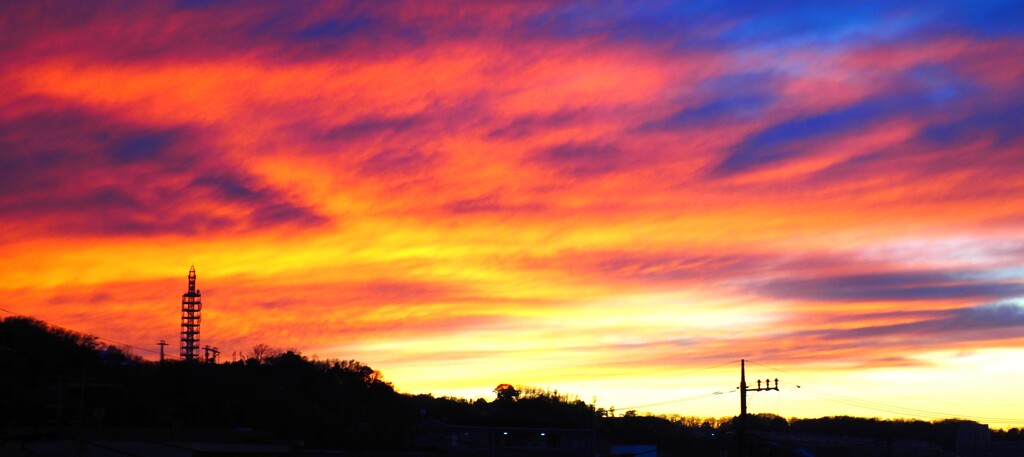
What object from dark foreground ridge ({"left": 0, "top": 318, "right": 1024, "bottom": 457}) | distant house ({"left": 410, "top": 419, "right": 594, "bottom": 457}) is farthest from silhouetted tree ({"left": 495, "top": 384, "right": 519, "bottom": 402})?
distant house ({"left": 410, "top": 419, "right": 594, "bottom": 457})

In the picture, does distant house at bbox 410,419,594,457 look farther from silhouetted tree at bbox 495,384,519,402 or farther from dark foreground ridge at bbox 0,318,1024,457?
silhouetted tree at bbox 495,384,519,402

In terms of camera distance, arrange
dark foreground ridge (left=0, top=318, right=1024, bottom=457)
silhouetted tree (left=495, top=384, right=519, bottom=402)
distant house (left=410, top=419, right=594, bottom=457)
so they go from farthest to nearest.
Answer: silhouetted tree (left=495, top=384, right=519, bottom=402) → distant house (left=410, top=419, right=594, bottom=457) → dark foreground ridge (left=0, top=318, right=1024, bottom=457)

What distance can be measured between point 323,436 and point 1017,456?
110 meters

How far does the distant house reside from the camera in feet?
318

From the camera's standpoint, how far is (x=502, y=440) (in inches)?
3880

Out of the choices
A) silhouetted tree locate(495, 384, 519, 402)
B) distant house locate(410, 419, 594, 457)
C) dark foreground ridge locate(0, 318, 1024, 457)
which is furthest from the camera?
silhouetted tree locate(495, 384, 519, 402)

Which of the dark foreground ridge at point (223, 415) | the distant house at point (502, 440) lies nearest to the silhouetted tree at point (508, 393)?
the dark foreground ridge at point (223, 415)

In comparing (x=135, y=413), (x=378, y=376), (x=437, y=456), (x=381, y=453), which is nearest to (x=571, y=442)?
(x=437, y=456)

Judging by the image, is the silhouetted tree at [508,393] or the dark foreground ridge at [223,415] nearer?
the dark foreground ridge at [223,415]

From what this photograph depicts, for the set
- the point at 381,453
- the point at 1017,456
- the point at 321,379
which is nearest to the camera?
the point at 381,453

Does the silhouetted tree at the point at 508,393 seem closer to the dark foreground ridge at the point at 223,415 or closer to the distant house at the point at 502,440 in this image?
the dark foreground ridge at the point at 223,415

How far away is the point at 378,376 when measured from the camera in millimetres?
170125

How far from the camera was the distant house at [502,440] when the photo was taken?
318 ft

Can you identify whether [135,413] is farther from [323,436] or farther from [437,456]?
[437,456]
